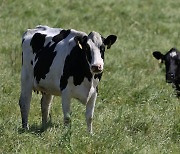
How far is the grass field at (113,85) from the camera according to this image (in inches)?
249

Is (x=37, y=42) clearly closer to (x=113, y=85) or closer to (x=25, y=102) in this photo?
(x=25, y=102)

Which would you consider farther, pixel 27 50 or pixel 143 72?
pixel 143 72

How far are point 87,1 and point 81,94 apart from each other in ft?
46.1

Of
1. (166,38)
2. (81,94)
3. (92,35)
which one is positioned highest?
(92,35)

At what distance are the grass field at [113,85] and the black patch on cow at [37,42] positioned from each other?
1033 millimetres

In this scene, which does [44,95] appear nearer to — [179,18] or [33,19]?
[33,19]

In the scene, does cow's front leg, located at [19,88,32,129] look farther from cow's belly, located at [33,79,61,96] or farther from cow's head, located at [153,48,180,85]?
cow's head, located at [153,48,180,85]

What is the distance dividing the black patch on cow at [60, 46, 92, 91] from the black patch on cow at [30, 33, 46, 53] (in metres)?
0.98

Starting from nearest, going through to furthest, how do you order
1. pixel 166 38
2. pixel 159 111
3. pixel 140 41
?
1. pixel 159 111
2. pixel 140 41
3. pixel 166 38

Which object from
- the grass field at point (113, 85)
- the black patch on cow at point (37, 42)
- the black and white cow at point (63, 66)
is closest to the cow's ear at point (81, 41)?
the black and white cow at point (63, 66)

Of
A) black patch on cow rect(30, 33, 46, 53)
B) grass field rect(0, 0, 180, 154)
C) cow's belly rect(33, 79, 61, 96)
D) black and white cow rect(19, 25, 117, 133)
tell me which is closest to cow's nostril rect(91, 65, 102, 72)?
black and white cow rect(19, 25, 117, 133)

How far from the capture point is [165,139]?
A: 24.3ft

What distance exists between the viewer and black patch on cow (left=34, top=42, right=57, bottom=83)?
25.8 feet

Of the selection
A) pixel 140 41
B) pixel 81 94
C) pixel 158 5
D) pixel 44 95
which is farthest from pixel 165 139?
pixel 158 5
